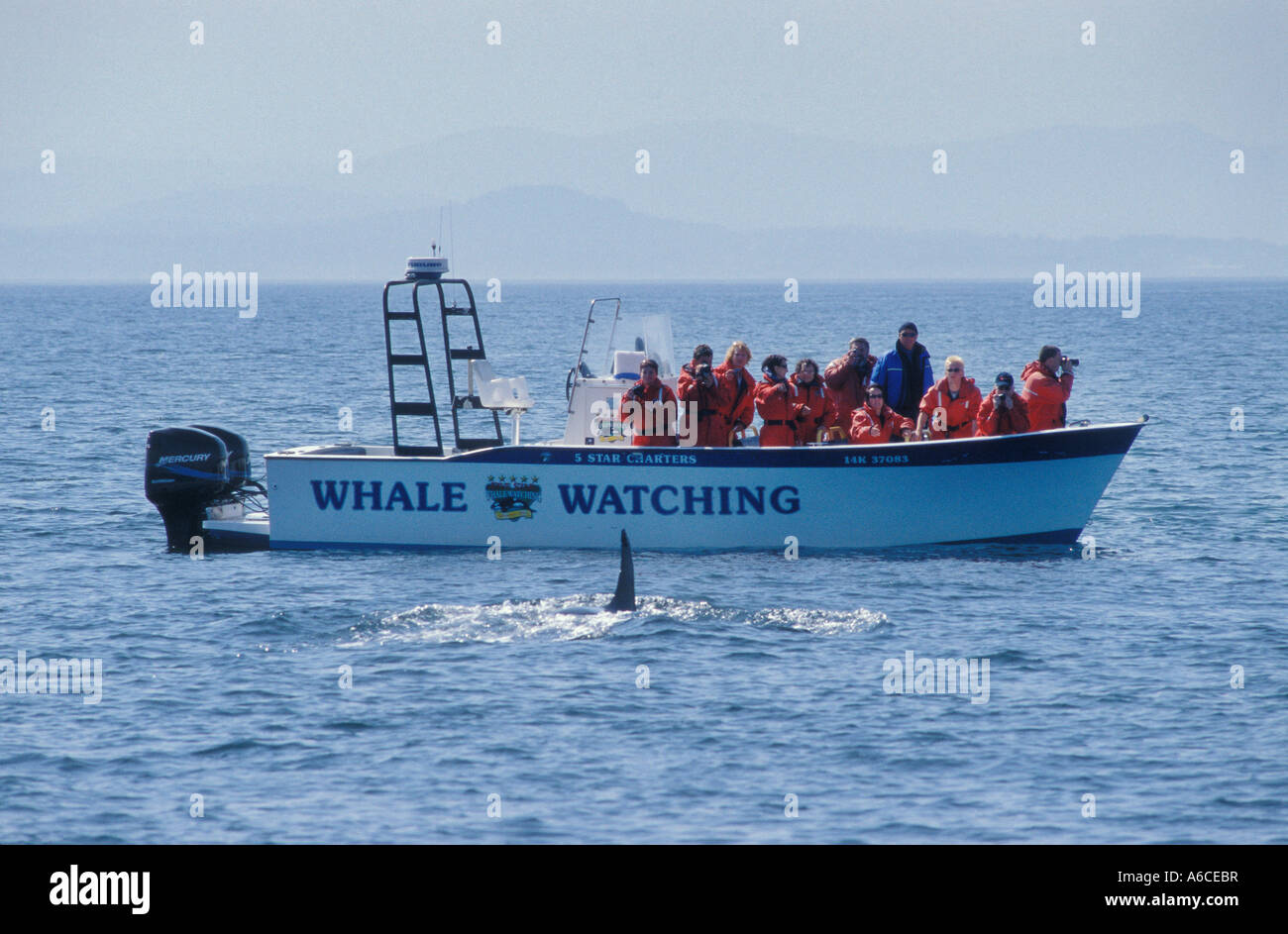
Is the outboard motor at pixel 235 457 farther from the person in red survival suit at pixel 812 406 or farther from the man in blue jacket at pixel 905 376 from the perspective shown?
the man in blue jacket at pixel 905 376

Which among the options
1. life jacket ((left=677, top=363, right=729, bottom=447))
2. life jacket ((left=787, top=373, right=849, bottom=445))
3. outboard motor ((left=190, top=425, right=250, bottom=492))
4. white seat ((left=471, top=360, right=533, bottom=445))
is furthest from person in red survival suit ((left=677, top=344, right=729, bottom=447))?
outboard motor ((left=190, top=425, right=250, bottom=492))

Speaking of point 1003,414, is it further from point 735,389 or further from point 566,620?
point 566,620

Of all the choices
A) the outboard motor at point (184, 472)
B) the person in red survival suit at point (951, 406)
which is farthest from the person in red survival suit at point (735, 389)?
the outboard motor at point (184, 472)

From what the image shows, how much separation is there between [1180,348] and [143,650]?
65.5 metres

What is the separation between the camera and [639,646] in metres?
14.7

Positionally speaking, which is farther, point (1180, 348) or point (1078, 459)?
point (1180, 348)

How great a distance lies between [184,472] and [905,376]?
8983 millimetres

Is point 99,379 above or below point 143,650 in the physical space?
above

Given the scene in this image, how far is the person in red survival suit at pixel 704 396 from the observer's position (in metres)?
17.8

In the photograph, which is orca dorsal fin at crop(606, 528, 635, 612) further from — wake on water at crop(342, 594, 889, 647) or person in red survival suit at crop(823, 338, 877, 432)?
person in red survival suit at crop(823, 338, 877, 432)

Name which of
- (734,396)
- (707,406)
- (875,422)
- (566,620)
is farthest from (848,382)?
(566,620)
